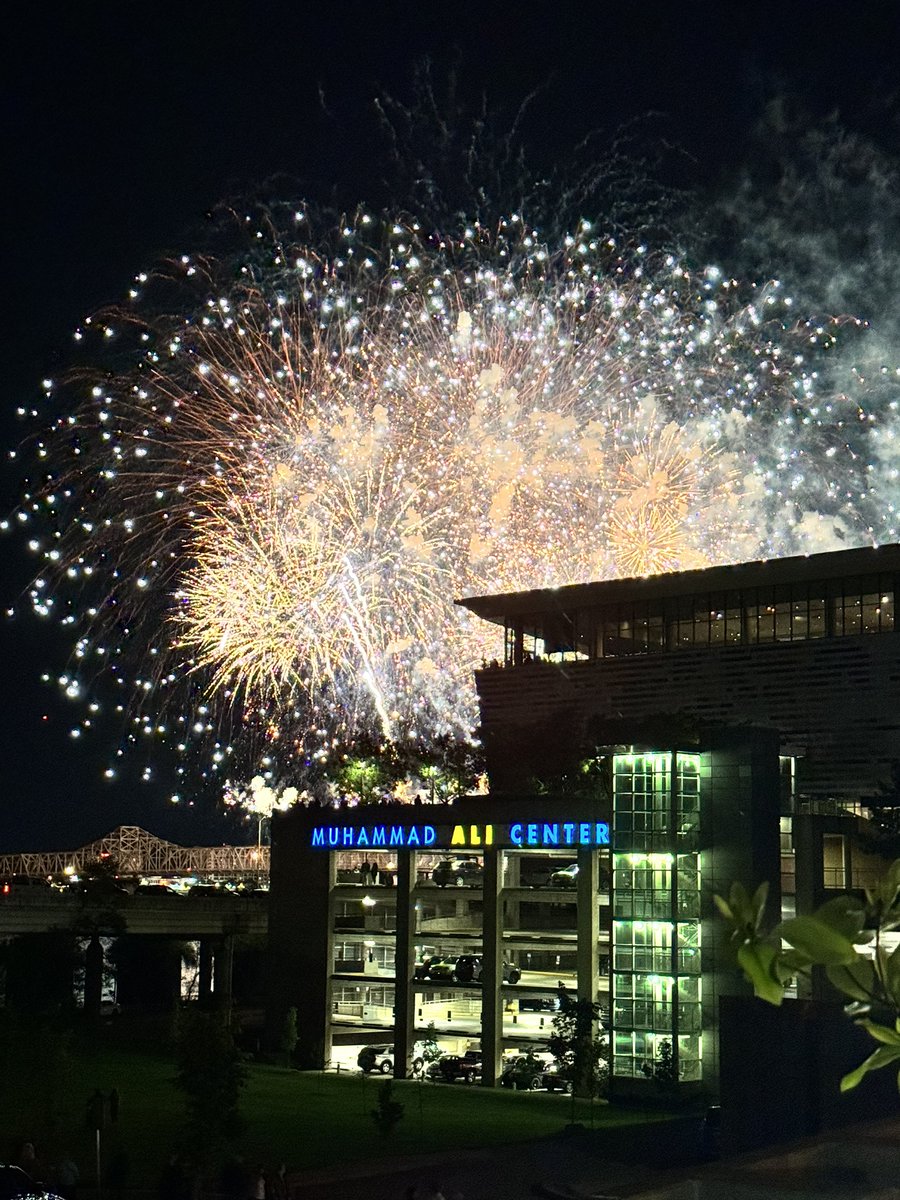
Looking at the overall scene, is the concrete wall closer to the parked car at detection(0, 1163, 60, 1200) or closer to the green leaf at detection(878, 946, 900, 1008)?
the parked car at detection(0, 1163, 60, 1200)

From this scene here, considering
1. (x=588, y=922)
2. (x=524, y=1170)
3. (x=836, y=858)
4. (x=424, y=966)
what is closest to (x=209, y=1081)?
(x=524, y=1170)

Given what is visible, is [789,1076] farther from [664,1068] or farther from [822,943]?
[822,943]

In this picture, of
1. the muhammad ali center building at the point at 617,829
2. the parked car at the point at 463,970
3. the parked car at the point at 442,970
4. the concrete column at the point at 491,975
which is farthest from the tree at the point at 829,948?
the parked car at the point at 442,970

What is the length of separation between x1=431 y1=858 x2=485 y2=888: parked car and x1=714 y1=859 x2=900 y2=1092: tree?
77278mm

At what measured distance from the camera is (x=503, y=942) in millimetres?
78312

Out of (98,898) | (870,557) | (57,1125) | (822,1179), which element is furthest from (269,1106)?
(822,1179)

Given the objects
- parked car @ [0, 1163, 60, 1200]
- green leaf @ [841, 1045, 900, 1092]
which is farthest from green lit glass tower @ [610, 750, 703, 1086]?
green leaf @ [841, 1045, 900, 1092]

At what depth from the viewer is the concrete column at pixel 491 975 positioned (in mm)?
76688

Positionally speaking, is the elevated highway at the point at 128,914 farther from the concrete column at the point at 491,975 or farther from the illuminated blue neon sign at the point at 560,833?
the illuminated blue neon sign at the point at 560,833

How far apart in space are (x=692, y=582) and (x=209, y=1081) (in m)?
46.6

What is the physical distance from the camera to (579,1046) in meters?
67.5

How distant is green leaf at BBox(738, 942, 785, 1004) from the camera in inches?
193

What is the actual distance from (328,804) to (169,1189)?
48284 mm

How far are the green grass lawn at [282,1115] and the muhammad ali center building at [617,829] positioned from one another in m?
5.04
